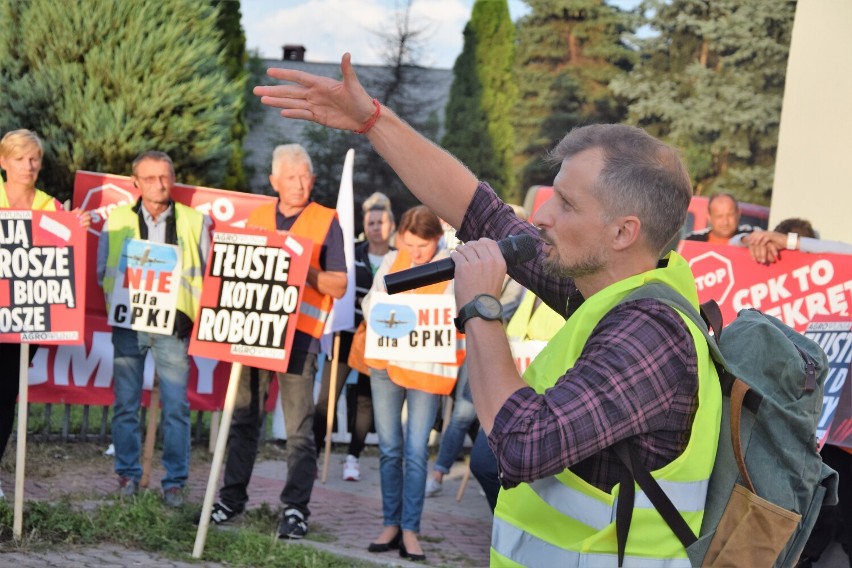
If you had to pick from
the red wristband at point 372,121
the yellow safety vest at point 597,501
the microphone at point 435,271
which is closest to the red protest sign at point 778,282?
the red wristband at point 372,121

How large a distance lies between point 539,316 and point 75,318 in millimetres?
3022

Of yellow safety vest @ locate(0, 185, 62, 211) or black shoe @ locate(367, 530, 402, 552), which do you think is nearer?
black shoe @ locate(367, 530, 402, 552)

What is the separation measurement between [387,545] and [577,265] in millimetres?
5108

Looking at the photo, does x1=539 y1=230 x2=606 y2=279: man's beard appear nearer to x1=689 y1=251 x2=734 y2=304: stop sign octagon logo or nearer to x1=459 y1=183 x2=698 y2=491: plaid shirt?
x1=459 y1=183 x2=698 y2=491: plaid shirt

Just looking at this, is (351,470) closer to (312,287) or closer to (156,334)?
(156,334)

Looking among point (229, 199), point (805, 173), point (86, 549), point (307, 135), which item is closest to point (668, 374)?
point (86, 549)

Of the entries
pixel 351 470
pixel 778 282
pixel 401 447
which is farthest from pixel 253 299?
pixel 351 470

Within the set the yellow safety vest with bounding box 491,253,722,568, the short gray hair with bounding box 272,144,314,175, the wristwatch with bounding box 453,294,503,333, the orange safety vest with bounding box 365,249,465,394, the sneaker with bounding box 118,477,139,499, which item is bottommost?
the sneaker with bounding box 118,477,139,499

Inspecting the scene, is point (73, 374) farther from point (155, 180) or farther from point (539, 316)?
point (539, 316)

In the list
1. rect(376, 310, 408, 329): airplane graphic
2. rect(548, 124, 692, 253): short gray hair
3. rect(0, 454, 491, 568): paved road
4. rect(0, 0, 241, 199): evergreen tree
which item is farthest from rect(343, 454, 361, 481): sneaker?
rect(548, 124, 692, 253): short gray hair

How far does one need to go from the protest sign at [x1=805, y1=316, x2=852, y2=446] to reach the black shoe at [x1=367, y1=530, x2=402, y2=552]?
2.85 m

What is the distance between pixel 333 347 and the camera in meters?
10.2

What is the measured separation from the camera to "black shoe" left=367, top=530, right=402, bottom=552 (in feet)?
24.2

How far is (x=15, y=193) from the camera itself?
7824 mm
